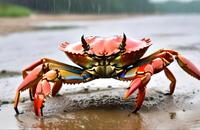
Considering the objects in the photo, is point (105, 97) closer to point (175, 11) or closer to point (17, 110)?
point (17, 110)

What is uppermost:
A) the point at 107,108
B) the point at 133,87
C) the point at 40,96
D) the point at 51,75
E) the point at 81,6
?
the point at 133,87

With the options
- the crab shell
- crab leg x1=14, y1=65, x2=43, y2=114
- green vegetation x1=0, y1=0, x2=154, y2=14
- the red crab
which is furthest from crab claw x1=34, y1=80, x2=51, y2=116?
green vegetation x1=0, y1=0, x2=154, y2=14

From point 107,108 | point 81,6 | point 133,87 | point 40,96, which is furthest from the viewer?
point 81,6

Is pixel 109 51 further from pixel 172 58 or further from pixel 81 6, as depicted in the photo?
pixel 81 6

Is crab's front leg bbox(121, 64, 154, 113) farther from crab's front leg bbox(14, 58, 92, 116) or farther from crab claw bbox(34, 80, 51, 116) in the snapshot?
crab claw bbox(34, 80, 51, 116)

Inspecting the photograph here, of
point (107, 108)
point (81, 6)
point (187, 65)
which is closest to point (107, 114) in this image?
point (107, 108)

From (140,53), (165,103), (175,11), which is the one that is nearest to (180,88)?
(165,103)
